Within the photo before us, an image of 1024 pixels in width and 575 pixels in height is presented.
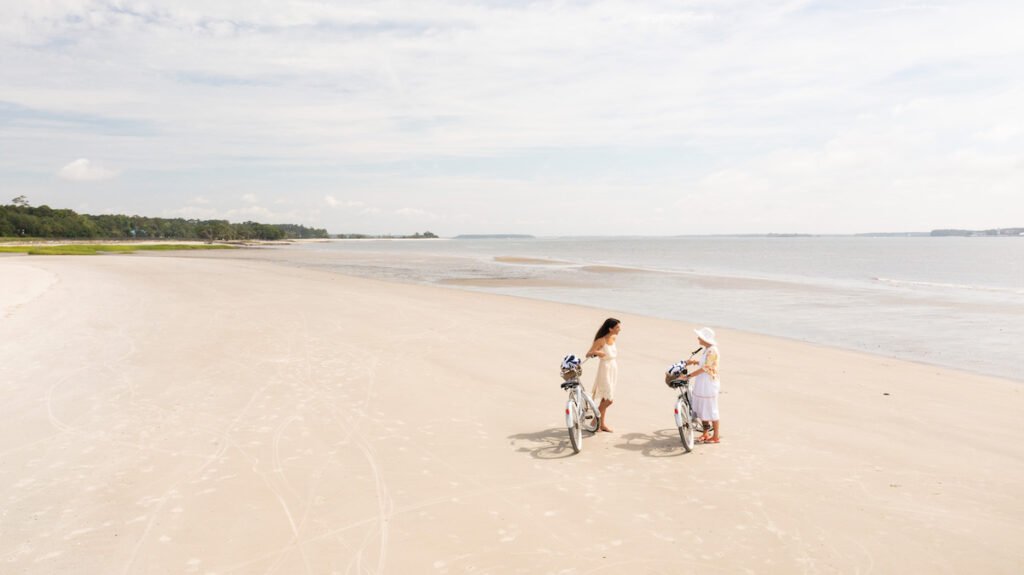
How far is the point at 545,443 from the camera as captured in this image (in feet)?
31.0

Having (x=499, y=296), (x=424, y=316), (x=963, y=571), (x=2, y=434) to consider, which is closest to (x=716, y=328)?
(x=424, y=316)

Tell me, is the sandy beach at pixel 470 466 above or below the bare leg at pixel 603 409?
below

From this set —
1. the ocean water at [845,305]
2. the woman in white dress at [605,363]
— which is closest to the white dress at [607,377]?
the woman in white dress at [605,363]

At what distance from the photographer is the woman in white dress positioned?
9.34 m

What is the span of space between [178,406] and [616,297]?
26.6 meters

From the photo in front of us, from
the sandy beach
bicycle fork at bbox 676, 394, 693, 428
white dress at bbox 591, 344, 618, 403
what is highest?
white dress at bbox 591, 344, 618, 403

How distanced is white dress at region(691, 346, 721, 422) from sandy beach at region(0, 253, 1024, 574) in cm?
56

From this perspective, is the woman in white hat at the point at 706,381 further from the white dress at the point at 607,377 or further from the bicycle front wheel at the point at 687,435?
the white dress at the point at 607,377

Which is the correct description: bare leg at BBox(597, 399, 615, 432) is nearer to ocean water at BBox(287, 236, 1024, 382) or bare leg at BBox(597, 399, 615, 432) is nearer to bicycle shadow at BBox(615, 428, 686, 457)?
bicycle shadow at BBox(615, 428, 686, 457)

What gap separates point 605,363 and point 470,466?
2718 mm

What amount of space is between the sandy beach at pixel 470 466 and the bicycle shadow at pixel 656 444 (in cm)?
5

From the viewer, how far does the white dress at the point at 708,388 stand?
922 centimetres

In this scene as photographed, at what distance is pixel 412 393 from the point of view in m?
12.2

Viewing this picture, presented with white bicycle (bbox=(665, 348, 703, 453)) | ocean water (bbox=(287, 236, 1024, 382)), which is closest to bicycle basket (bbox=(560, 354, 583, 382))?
white bicycle (bbox=(665, 348, 703, 453))
